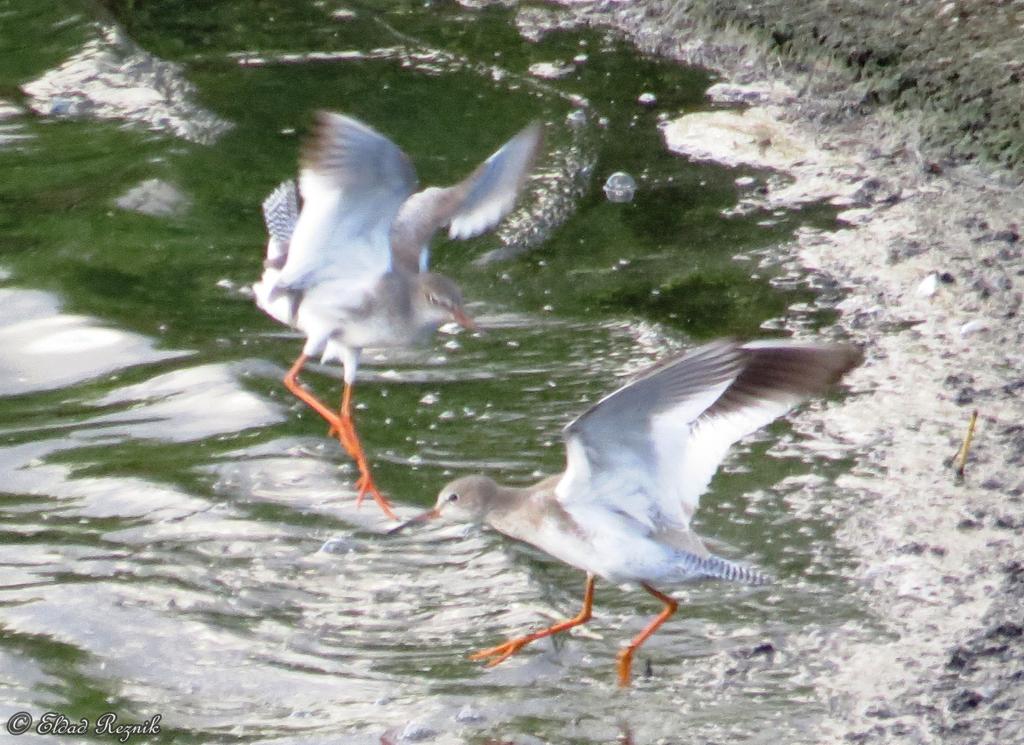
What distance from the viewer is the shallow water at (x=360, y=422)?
5266 mm

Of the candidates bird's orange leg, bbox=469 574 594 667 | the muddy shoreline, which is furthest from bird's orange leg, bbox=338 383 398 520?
the muddy shoreline

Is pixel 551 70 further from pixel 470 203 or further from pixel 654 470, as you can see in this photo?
pixel 654 470

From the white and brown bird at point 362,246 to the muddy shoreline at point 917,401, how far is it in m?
1.69

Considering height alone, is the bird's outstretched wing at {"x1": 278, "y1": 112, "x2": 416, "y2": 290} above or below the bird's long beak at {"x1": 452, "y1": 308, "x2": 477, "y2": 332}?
above

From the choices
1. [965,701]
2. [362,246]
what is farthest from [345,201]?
[965,701]

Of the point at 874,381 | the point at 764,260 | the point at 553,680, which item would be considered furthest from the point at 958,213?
the point at 553,680

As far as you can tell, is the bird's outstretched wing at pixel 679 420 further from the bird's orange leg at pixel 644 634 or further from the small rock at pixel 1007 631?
the small rock at pixel 1007 631

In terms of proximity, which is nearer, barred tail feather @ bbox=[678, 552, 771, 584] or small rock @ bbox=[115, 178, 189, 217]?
barred tail feather @ bbox=[678, 552, 771, 584]

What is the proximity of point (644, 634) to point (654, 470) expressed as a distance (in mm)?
632

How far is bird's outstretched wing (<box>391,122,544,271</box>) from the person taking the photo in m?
7.17

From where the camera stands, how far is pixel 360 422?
23.6 feet

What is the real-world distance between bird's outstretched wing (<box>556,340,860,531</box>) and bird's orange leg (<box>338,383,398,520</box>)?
124 centimetres

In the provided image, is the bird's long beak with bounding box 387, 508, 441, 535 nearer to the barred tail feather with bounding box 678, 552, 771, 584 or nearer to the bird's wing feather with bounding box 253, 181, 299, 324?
the barred tail feather with bounding box 678, 552, 771, 584

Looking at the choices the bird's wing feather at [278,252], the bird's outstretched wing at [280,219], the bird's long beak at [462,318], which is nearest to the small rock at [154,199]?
the bird's wing feather at [278,252]
